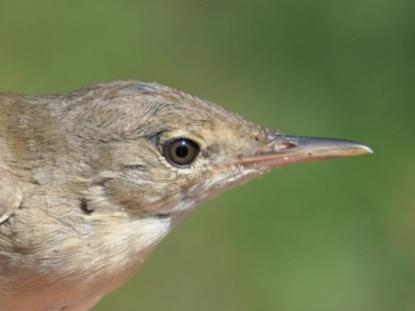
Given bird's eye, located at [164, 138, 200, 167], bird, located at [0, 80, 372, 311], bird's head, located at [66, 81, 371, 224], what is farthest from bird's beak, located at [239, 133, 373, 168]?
bird's eye, located at [164, 138, 200, 167]

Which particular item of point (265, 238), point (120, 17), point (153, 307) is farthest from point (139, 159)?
point (120, 17)

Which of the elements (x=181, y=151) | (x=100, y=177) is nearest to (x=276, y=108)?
(x=181, y=151)

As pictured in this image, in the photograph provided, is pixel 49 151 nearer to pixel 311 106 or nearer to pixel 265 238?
pixel 265 238

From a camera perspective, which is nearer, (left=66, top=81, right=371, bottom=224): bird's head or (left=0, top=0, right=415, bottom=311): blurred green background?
(left=66, top=81, right=371, bottom=224): bird's head

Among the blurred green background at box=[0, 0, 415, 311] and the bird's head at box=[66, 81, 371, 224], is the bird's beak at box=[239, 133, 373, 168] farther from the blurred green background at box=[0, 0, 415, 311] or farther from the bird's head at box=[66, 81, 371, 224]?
the blurred green background at box=[0, 0, 415, 311]

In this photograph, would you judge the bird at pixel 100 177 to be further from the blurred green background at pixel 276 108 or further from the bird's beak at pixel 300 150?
the blurred green background at pixel 276 108

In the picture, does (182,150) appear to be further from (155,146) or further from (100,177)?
(100,177)

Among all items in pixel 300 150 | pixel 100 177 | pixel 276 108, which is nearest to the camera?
pixel 100 177
